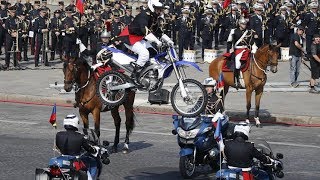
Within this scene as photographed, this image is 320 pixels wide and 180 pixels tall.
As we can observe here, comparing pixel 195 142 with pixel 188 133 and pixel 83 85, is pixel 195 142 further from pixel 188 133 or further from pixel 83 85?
pixel 83 85

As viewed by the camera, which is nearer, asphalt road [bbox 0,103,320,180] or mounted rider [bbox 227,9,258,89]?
asphalt road [bbox 0,103,320,180]

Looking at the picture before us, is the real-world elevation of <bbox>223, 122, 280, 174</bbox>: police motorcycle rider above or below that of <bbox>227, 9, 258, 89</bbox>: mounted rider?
below

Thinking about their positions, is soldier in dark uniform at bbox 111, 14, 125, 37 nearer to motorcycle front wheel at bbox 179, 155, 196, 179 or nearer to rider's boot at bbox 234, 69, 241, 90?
rider's boot at bbox 234, 69, 241, 90

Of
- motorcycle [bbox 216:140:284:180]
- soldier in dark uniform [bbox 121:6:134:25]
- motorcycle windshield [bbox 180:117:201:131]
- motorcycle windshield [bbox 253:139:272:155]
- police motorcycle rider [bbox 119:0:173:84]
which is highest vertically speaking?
soldier in dark uniform [bbox 121:6:134:25]

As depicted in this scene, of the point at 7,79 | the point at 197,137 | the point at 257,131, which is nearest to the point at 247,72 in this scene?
the point at 257,131

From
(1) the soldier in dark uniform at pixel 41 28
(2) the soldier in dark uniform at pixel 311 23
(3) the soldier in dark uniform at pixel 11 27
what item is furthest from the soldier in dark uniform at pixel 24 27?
(2) the soldier in dark uniform at pixel 311 23

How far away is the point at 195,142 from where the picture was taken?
1934 cm

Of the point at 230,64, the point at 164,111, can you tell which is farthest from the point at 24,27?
the point at 230,64

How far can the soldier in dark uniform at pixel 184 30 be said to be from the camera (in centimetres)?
3841

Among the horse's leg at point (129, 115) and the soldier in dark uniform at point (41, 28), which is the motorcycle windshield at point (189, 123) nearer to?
the horse's leg at point (129, 115)

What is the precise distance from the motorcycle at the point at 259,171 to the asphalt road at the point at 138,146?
2.80 m

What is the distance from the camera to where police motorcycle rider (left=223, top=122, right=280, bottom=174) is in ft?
53.2

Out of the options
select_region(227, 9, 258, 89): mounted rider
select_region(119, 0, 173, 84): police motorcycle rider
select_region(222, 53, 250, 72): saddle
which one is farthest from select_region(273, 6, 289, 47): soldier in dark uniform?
select_region(119, 0, 173, 84): police motorcycle rider

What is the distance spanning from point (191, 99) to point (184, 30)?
65.4 ft
